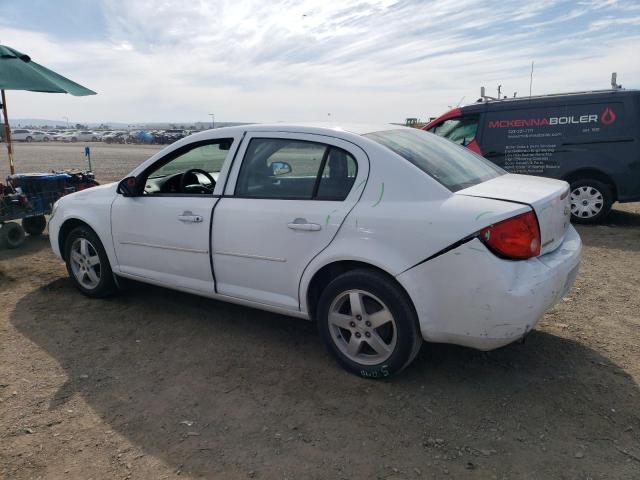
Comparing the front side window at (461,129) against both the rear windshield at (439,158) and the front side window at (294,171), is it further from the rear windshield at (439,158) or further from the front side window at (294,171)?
the front side window at (294,171)

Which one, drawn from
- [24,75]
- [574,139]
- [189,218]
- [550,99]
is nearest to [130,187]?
[189,218]

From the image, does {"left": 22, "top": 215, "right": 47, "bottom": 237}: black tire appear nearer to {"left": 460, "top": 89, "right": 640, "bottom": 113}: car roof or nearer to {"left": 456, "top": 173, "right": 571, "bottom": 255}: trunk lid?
{"left": 456, "top": 173, "right": 571, "bottom": 255}: trunk lid

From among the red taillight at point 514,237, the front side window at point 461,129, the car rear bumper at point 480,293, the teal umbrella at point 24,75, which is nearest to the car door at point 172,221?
the car rear bumper at point 480,293

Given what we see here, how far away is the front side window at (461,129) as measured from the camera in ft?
27.5

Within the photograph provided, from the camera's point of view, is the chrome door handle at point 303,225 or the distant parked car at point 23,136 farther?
the distant parked car at point 23,136

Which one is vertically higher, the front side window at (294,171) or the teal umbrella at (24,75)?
the teal umbrella at (24,75)

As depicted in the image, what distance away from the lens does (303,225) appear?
125 inches

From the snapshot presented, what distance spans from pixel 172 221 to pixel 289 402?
1.71m

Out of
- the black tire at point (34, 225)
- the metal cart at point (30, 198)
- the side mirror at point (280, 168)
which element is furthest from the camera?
the black tire at point (34, 225)

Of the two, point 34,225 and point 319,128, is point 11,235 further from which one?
point 319,128

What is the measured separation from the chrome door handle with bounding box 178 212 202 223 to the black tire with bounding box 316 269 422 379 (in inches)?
44.9

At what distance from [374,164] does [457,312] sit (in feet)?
3.30

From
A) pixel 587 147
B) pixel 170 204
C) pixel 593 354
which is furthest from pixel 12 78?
pixel 587 147

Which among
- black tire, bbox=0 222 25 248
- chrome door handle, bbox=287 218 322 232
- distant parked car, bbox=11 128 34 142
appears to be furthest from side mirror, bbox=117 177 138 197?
distant parked car, bbox=11 128 34 142
